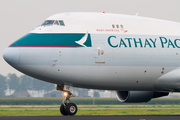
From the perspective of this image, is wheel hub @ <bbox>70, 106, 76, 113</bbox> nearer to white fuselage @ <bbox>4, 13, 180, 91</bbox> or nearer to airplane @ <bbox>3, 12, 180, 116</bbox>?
airplane @ <bbox>3, 12, 180, 116</bbox>

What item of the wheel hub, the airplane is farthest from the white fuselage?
the wheel hub

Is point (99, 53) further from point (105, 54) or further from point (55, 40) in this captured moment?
point (55, 40)

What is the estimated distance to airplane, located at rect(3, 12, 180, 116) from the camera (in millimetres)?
20906

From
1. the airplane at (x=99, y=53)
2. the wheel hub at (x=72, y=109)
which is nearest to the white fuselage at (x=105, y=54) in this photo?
the airplane at (x=99, y=53)

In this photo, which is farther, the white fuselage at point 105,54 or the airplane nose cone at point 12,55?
the white fuselage at point 105,54

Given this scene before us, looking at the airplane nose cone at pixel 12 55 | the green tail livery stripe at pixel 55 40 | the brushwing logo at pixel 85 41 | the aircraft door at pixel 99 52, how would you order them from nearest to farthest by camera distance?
1. the airplane nose cone at pixel 12 55
2. the green tail livery stripe at pixel 55 40
3. the brushwing logo at pixel 85 41
4. the aircraft door at pixel 99 52

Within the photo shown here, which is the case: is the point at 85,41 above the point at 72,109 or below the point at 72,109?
above

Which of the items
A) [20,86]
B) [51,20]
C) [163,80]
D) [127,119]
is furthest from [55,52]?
[20,86]

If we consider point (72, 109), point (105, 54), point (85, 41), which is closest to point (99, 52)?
point (105, 54)

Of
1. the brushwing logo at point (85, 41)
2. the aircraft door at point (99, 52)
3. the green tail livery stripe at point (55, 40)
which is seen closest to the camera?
the green tail livery stripe at point (55, 40)

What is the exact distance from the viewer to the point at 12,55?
66.9 feet

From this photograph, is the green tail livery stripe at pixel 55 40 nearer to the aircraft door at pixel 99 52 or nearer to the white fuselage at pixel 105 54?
the white fuselage at pixel 105 54

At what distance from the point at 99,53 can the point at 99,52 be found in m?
0.06

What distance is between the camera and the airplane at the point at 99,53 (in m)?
20.9
